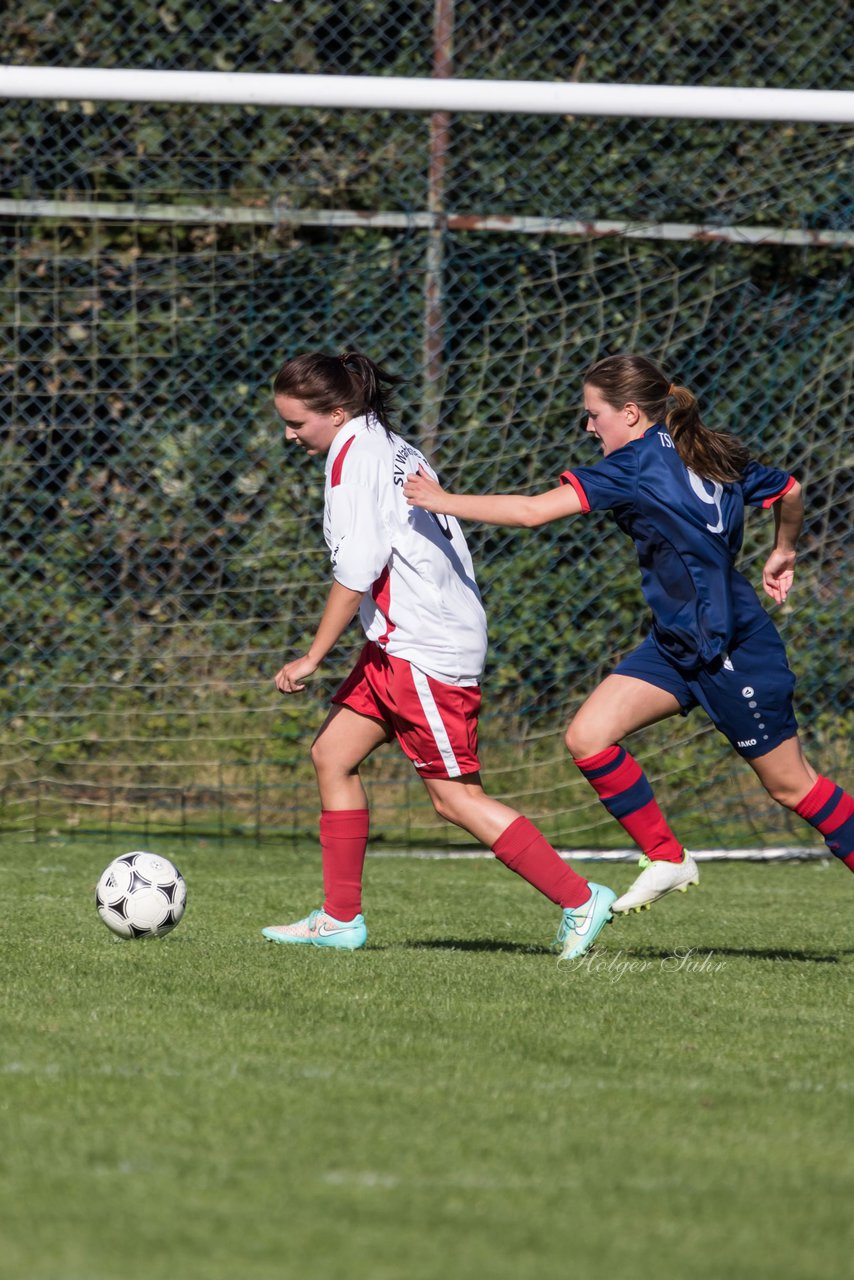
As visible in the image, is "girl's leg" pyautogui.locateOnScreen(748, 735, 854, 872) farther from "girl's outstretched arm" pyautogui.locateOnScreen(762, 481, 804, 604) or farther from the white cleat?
"girl's outstretched arm" pyautogui.locateOnScreen(762, 481, 804, 604)

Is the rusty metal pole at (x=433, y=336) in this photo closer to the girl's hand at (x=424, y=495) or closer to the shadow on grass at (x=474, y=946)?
the shadow on grass at (x=474, y=946)

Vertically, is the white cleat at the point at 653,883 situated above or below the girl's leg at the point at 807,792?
below

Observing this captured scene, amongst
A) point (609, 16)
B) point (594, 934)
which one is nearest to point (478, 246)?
point (609, 16)

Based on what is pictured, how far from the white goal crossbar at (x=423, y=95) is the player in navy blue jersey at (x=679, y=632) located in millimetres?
2668

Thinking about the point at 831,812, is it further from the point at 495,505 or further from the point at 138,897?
the point at 138,897

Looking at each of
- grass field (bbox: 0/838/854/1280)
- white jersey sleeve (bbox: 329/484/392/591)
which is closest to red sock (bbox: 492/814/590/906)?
grass field (bbox: 0/838/854/1280)

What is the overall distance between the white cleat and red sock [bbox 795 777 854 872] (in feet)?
1.29

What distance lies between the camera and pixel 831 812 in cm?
505

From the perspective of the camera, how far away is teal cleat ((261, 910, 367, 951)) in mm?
5262

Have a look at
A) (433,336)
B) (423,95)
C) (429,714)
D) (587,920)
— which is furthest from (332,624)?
(433,336)

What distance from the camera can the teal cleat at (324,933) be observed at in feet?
17.3

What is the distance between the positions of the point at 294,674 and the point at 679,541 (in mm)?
1204

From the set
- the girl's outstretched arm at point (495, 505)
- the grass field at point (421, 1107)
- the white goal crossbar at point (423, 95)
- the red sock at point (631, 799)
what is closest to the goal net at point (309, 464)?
the white goal crossbar at point (423, 95)

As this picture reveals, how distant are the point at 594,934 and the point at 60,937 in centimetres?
173
